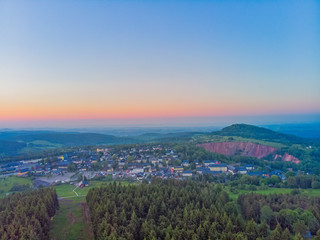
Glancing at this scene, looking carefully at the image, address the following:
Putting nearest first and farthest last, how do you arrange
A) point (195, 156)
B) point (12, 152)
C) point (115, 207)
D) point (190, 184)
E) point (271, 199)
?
point (115, 207) < point (271, 199) < point (190, 184) < point (195, 156) < point (12, 152)

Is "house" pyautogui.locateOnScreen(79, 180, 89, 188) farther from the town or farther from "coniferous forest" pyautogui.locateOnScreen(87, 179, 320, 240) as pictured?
"coniferous forest" pyautogui.locateOnScreen(87, 179, 320, 240)

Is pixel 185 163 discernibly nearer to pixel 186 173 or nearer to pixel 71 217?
pixel 186 173

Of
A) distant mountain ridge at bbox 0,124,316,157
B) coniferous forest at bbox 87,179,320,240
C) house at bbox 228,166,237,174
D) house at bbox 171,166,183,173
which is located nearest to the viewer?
coniferous forest at bbox 87,179,320,240

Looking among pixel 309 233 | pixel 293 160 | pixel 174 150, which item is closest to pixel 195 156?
pixel 174 150

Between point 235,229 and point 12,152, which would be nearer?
point 235,229

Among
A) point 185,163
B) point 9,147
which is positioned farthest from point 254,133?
point 9,147

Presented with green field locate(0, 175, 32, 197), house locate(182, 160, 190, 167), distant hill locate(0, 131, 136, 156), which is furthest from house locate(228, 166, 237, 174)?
distant hill locate(0, 131, 136, 156)

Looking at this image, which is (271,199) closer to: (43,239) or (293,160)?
(43,239)
